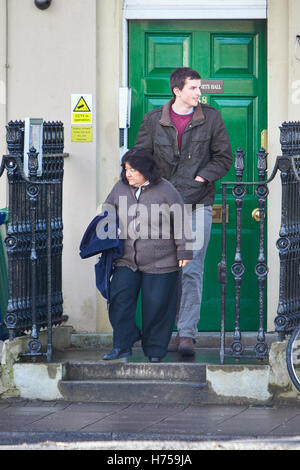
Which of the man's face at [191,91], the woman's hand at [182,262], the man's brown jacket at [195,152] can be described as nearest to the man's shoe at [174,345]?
the woman's hand at [182,262]

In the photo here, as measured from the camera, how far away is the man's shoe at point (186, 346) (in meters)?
8.23

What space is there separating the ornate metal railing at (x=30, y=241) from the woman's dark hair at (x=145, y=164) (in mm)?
653

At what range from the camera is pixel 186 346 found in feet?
27.0

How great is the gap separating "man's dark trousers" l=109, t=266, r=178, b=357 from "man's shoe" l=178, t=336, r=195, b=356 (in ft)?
1.03

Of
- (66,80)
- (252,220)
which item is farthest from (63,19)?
(252,220)

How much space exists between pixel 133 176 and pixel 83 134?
1444 millimetres

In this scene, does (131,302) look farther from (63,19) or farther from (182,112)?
(63,19)

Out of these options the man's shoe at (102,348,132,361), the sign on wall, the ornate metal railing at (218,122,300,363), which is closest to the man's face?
the ornate metal railing at (218,122,300,363)

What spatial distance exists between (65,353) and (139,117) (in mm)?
2178

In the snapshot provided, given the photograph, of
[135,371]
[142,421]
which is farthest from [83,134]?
[142,421]

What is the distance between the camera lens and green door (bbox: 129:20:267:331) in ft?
30.2

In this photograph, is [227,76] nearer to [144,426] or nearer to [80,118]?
[80,118]

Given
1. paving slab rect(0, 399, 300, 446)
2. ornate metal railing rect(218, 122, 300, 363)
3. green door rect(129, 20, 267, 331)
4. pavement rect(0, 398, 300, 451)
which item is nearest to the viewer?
pavement rect(0, 398, 300, 451)

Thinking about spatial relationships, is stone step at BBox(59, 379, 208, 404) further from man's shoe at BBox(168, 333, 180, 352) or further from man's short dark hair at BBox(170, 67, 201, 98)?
man's short dark hair at BBox(170, 67, 201, 98)
